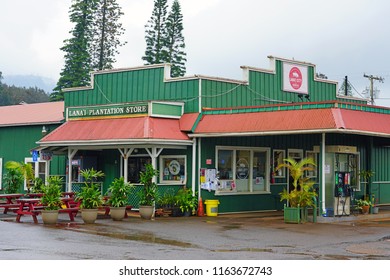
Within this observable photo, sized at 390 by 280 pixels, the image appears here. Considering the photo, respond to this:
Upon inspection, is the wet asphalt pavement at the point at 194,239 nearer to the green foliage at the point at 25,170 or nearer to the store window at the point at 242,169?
the store window at the point at 242,169

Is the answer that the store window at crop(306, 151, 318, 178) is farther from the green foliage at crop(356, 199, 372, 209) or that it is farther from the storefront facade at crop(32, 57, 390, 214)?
the green foliage at crop(356, 199, 372, 209)

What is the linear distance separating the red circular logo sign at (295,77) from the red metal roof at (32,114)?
10.3m

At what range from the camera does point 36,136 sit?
31.2m

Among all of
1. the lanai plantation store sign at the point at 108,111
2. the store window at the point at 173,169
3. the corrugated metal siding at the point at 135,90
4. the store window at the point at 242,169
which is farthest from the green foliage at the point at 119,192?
the corrugated metal siding at the point at 135,90

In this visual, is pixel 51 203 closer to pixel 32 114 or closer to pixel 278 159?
pixel 278 159

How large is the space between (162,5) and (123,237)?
44.5 metres

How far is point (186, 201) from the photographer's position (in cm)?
2386

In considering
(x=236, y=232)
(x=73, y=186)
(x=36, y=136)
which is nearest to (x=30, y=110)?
(x=36, y=136)

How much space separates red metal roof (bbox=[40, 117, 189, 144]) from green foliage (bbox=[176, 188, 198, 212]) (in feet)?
6.48

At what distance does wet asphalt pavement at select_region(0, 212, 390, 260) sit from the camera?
13.8 meters

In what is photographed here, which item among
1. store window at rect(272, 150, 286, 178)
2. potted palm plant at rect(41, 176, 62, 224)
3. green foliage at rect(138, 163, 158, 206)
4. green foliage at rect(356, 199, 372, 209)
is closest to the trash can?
green foliage at rect(138, 163, 158, 206)

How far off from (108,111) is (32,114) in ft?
29.5

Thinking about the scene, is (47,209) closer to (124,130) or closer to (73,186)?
(124,130)

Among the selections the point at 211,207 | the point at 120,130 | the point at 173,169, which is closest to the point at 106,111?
the point at 120,130
